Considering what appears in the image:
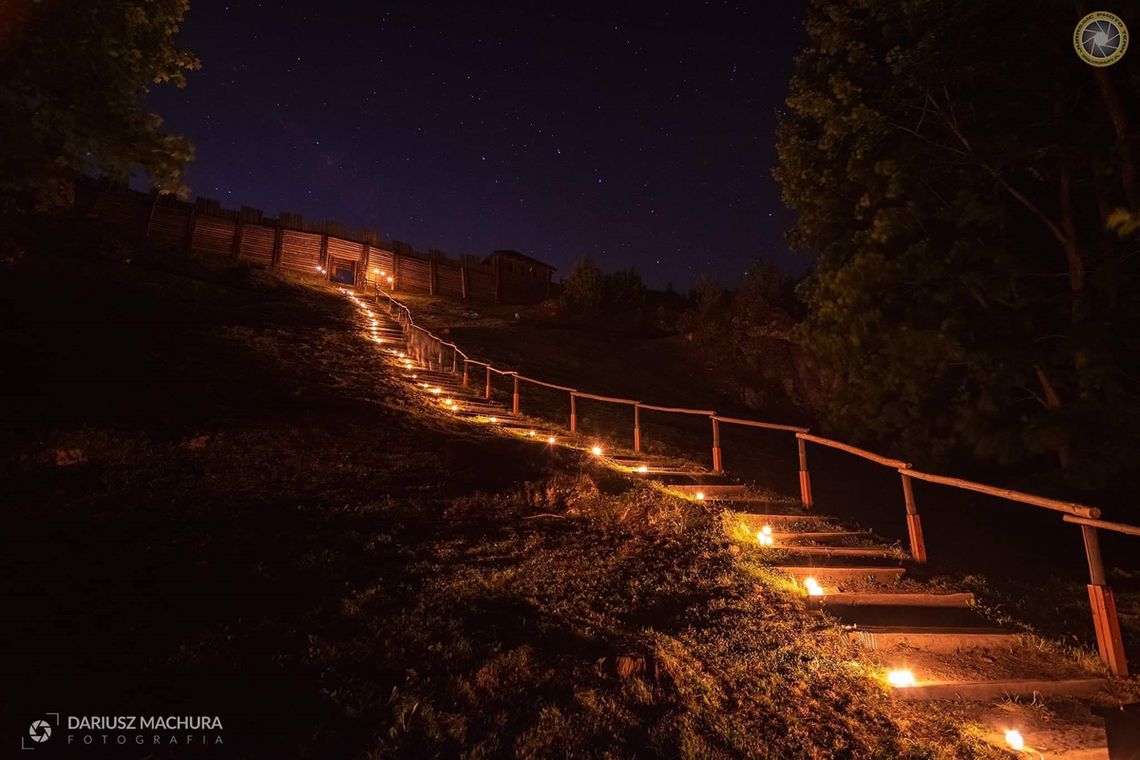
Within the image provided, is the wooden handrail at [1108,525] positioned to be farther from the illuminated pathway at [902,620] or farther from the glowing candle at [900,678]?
the glowing candle at [900,678]

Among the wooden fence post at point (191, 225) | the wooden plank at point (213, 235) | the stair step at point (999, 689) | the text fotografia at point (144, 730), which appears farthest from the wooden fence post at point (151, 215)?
the stair step at point (999, 689)

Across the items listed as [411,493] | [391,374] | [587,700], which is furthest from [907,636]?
[391,374]

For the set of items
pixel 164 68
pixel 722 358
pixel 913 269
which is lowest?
pixel 722 358

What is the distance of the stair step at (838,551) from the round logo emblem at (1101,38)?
319 inches

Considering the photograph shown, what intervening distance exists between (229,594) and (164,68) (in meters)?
8.68

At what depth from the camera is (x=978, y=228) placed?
424 inches

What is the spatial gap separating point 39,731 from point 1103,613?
25.9 feet

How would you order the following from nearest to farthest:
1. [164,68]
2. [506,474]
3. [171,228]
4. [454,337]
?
1. [506,474]
2. [164,68]
3. [454,337]
4. [171,228]

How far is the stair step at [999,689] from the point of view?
173 inches

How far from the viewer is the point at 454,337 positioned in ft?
76.8

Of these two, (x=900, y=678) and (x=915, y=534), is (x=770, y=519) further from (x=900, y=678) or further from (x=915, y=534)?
(x=900, y=678)

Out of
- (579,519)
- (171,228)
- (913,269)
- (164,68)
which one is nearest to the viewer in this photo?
(579,519)

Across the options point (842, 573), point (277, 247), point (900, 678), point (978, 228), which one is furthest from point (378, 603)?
point (277, 247)

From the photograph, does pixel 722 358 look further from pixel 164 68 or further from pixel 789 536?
pixel 164 68
